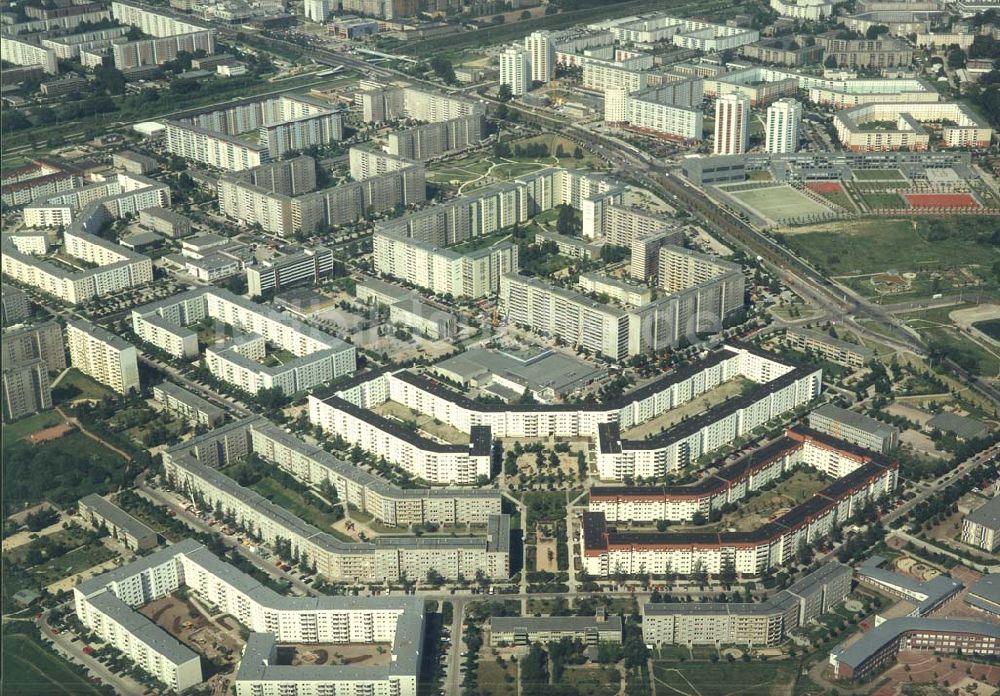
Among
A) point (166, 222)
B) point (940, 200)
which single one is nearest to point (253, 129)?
point (166, 222)

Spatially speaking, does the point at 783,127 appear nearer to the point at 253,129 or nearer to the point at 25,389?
the point at 253,129

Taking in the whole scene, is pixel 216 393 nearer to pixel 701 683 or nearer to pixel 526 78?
pixel 701 683

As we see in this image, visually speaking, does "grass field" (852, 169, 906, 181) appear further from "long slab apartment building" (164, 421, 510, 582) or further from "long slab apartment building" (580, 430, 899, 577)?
"long slab apartment building" (164, 421, 510, 582)

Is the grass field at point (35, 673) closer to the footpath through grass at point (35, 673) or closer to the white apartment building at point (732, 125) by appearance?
the footpath through grass at point (35, 673)

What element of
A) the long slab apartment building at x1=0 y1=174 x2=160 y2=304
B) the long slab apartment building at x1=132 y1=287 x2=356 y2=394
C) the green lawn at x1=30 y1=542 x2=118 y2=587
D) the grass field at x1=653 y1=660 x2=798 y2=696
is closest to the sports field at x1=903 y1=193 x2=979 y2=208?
the long slab apartment building at x1=132 y1=287 x2=356 y2=394

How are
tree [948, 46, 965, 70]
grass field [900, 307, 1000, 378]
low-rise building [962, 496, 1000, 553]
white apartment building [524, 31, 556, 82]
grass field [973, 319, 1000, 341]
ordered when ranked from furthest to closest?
tree [948, 46, 965, 70]
white apartment building [524, 31, 556, 82]
grass field [973, 319, 1000, 341]
grass field [900, 307, 1000, 378]
low-rise building [962, 496, 1000, 553]

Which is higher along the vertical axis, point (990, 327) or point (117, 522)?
point (990, 327)
